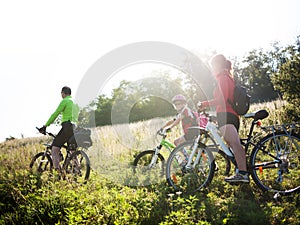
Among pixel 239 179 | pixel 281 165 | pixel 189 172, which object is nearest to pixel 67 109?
pixel 189 172

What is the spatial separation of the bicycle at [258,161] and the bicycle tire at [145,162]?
609 mm

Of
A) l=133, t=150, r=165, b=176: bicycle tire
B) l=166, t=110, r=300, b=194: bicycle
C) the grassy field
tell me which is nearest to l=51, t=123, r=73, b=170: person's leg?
the grassy field

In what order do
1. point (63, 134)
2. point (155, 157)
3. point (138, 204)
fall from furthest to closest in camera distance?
point (63, 134), point (155, 157), point (138, 204)

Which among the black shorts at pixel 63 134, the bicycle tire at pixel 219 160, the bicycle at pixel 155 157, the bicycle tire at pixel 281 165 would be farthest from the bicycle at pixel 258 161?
the black shorts at pixel 63 134

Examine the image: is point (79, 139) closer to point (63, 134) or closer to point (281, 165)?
point (63, 134)

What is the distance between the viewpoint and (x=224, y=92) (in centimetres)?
495

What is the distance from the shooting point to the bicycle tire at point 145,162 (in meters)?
6.38

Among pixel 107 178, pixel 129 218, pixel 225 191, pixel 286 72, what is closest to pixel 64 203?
pixel 129 218

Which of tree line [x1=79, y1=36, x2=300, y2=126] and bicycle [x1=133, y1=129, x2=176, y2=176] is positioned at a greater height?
tree line [x1=79, y1=36, x2=300, y2=126]

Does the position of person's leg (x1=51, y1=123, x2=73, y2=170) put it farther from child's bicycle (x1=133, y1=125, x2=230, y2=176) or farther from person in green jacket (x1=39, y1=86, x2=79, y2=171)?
child's bicycle (x1=133, y1=125, x2=230, y2=176)

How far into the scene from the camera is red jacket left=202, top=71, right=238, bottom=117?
4949 mm

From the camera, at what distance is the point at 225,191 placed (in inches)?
205

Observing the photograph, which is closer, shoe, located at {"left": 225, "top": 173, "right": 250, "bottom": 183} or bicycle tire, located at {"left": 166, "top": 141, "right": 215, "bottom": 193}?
shoe, located at {"left": 225, "top": 173, "right": 250, "bottom": 183}

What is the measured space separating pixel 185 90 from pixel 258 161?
2890 centimetres
